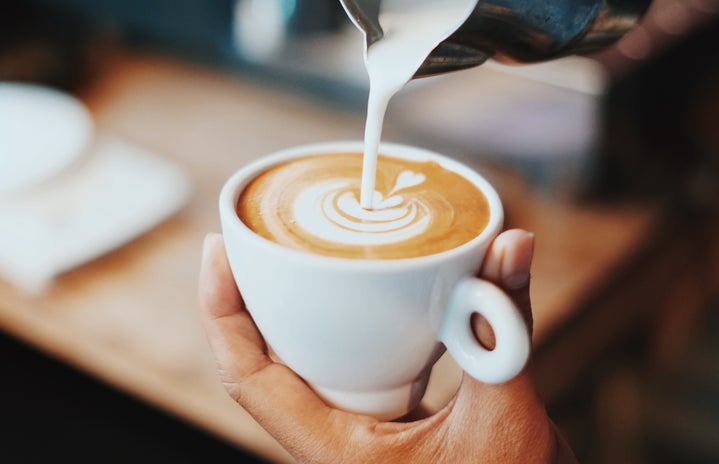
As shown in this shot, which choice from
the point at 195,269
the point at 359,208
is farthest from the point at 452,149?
the point at 359,208

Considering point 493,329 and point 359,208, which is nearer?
point 493,329

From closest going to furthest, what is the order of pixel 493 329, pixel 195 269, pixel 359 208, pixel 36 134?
pixel 493 329
pixel 359 208
pixel 195 269
pixel 36 134

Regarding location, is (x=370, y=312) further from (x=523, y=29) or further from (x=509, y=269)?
(x=523, y=29)

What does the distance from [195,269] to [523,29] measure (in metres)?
0.77

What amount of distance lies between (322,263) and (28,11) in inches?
66.5

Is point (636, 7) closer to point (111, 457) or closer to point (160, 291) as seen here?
point (160, 291)

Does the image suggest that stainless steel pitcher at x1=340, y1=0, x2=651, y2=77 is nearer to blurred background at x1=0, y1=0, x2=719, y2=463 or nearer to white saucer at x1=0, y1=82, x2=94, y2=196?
blurred background at x1=0, y1=0, x2=719, y2=463

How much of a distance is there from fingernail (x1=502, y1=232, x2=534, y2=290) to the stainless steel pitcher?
138 millimetres

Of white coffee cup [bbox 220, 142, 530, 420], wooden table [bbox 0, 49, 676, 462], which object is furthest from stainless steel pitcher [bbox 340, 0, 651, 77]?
wooden table [bbox 0, 49, 676, 462]

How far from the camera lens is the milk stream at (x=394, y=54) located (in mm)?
538

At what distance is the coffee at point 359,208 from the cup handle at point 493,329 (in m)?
0.04

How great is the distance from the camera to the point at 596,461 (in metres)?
1.60

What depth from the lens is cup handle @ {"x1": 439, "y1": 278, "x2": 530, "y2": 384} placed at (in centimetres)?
46

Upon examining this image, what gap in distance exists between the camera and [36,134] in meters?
1.41
